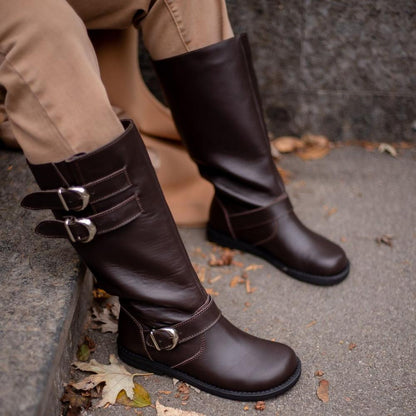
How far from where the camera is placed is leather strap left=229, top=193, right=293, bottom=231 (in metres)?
1.71

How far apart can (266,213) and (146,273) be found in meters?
0.58

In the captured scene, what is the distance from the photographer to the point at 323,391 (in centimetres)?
134

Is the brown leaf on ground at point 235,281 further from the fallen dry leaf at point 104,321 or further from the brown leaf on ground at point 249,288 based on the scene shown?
the fallen dry leaf at point 104,321

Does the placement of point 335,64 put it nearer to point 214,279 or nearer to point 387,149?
point 387,149

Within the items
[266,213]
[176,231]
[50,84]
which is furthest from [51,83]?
[266,213]

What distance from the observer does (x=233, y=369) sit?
1.31 metres

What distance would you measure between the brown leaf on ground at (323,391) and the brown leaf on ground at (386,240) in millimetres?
684

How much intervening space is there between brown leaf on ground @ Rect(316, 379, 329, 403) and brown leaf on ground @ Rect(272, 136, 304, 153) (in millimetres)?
1308

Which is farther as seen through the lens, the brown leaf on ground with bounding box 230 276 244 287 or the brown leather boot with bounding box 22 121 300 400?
the brown leaf on ground with bounding box 230 276 244 287

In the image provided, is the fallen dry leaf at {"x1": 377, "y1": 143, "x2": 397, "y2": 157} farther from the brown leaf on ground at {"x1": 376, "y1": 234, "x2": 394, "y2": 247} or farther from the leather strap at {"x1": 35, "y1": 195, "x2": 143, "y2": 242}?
the leather strap at {"x1": 35, "y1": 195, "x2": 143, "y2": 242}

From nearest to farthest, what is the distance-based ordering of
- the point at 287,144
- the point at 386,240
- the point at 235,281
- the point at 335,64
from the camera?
the point at 235,281
the point at 386,240
the point at 335,64
the point at 287,144

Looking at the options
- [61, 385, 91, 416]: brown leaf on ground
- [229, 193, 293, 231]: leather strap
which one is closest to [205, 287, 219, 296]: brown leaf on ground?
[229, 193, 293, 231]: leather strap

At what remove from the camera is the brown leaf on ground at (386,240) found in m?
1.89

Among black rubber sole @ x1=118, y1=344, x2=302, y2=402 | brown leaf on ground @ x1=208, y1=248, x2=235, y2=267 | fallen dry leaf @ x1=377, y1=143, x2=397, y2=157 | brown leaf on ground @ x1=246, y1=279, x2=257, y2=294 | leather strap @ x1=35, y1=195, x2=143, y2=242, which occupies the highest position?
leather strap @ x1=35, y1=195, x2=143, y2=242
